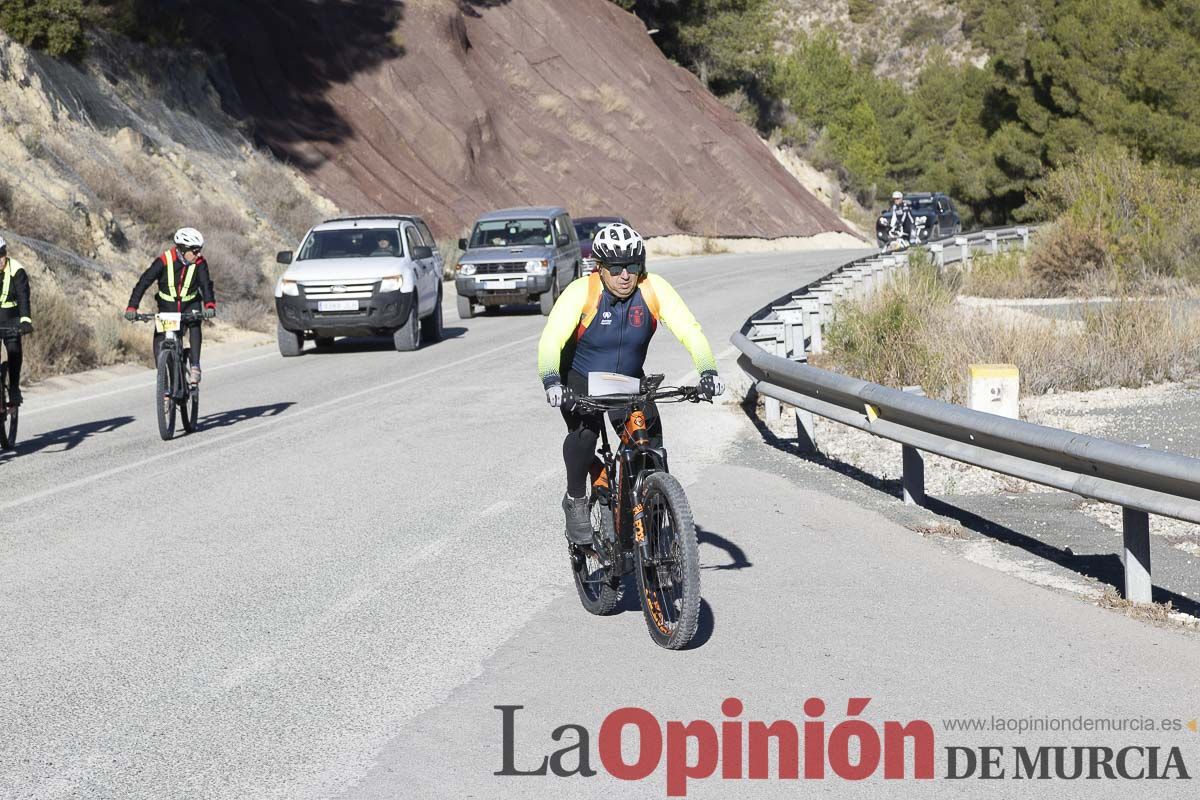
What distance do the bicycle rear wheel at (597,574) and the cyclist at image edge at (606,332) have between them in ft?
0.24

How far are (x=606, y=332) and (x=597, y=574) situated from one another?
1146mm

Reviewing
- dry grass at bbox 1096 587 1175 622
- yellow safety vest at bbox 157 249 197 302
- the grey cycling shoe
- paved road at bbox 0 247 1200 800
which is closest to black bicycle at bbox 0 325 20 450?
paved road at bbox 0 247 1200 800

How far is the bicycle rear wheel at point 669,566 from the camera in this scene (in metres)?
6.04

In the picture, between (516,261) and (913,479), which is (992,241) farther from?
(913,479)

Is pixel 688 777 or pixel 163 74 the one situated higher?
pixel 163 74

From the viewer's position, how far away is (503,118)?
5628 cm

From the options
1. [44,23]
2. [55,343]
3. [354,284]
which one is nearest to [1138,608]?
[354,284]

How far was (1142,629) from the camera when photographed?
6.54 m

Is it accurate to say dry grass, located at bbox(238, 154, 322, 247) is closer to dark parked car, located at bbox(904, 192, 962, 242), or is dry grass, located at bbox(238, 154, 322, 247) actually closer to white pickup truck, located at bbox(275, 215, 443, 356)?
white pickup truck, located at bbox(275, 215, 443, 356)

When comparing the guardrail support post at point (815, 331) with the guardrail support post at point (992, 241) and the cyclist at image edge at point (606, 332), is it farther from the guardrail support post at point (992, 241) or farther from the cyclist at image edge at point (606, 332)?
the guardrail support post at point (992, 241)

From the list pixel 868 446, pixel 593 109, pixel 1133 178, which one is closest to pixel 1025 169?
pixel 593 109

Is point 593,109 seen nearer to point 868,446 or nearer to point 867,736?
point 868,446

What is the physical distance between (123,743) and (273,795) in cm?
85

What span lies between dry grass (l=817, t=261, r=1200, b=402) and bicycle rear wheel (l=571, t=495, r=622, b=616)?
718cm
